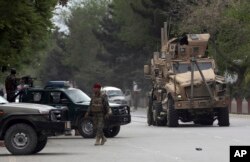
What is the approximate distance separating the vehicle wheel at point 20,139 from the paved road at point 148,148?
27 cm

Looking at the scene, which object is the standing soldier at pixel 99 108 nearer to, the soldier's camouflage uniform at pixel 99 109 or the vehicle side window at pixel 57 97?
the soldier's camouflage uniform at pixel 99 109

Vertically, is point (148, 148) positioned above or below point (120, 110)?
below

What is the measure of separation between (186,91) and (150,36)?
41.6m

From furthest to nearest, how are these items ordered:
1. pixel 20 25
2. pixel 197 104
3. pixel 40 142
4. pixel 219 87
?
pixel 219 87 < pixel 197 104 < pixel 20 25 < pixel 40 142

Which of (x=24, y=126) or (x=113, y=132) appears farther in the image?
(x=113, y=132)

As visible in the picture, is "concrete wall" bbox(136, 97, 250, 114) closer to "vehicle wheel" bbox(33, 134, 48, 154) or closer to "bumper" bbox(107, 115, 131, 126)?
"bumper" bbox(107, 115, 131, 126)

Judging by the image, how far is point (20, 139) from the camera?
20266 millimetres

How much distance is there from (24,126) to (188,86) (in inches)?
563

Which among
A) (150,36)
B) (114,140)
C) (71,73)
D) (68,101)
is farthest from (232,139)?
(71,73)

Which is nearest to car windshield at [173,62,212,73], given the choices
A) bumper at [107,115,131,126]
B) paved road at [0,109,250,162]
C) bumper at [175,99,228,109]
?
bumper at [175,99,228,109]

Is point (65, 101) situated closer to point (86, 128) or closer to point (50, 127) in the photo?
point (86, 128)

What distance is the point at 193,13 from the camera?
5794 cm

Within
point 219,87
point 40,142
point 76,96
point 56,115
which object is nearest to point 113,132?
point 76,96

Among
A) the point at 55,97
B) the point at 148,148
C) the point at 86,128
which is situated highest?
the point at 55,97
